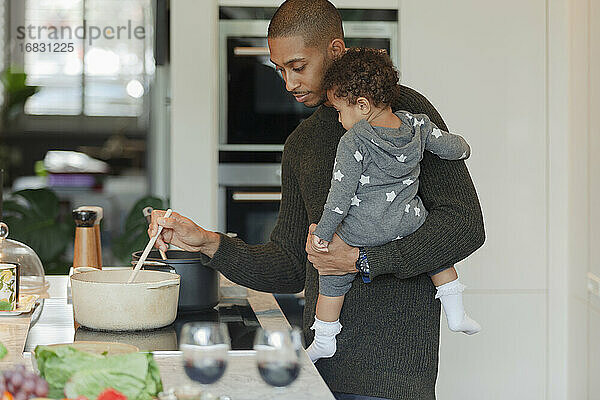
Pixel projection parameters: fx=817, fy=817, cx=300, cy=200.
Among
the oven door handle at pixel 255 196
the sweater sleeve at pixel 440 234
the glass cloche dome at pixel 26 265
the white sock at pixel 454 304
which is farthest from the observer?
the oven door handle at pixel 255 196

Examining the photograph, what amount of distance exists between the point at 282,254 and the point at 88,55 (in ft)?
6.35

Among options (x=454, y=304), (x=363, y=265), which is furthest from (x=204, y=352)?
(x=454, y=304)

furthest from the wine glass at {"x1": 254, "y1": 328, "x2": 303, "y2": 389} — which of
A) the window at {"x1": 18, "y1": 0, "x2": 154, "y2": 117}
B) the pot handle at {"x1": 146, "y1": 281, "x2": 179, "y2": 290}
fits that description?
the window at {"x1": 18, "y1": 0, "x2": 154, "y2": 117}

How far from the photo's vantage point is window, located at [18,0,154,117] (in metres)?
3.56

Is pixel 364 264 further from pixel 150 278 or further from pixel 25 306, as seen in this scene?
pixel 25 306

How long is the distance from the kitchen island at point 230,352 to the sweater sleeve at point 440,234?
0.88ft

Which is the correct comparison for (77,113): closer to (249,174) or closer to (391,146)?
(249,174)

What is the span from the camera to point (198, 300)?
1.82 metres

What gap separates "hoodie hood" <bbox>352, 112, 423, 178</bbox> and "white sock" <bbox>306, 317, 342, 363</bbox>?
14.2 inches

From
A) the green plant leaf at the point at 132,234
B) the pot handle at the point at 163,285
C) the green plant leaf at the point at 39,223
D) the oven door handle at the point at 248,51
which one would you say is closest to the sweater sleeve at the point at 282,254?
the pot handle at the point at 163,285

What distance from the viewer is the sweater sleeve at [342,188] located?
1.76 m

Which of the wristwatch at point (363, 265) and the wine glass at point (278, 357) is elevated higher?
the wristwatch at point (363, 265)

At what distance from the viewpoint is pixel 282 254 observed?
2062 millimetres

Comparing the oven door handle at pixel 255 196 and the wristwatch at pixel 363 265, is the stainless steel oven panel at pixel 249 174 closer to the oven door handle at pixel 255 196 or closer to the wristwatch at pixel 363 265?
the oven door handle at pixel 255 196
